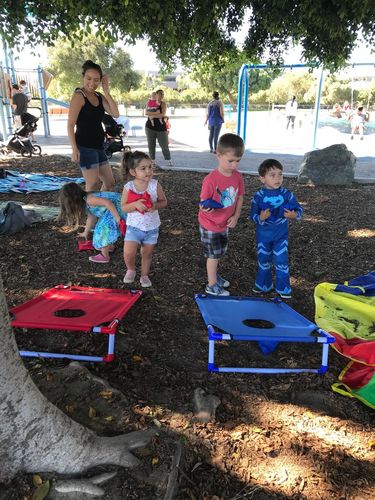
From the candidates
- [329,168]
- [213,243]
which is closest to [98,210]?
[213,243]

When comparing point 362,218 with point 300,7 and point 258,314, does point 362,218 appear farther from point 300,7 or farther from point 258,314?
point 258,314

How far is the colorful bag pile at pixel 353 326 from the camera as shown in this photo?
2.51m

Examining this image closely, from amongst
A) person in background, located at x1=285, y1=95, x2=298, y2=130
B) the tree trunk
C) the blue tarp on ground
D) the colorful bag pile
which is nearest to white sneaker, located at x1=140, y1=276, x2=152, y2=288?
the colorful bag pile

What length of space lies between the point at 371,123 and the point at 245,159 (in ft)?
29.2

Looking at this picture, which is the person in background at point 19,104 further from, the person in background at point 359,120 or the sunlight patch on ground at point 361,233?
the person in background at point 359,120

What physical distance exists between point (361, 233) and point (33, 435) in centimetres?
468

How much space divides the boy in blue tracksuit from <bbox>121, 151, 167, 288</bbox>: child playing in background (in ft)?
2.73

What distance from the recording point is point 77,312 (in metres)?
3.10

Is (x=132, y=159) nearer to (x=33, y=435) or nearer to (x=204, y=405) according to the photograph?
(x=204, y=405)

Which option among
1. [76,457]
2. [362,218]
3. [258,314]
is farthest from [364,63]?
[76,457]

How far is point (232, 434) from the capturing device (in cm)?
213

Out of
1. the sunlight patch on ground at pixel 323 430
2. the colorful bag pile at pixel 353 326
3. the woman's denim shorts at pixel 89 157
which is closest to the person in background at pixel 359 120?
the woman's denim shorts at pixel 89 157

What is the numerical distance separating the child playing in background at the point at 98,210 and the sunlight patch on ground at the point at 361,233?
2902 millimetres

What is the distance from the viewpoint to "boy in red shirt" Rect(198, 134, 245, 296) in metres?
3.38
